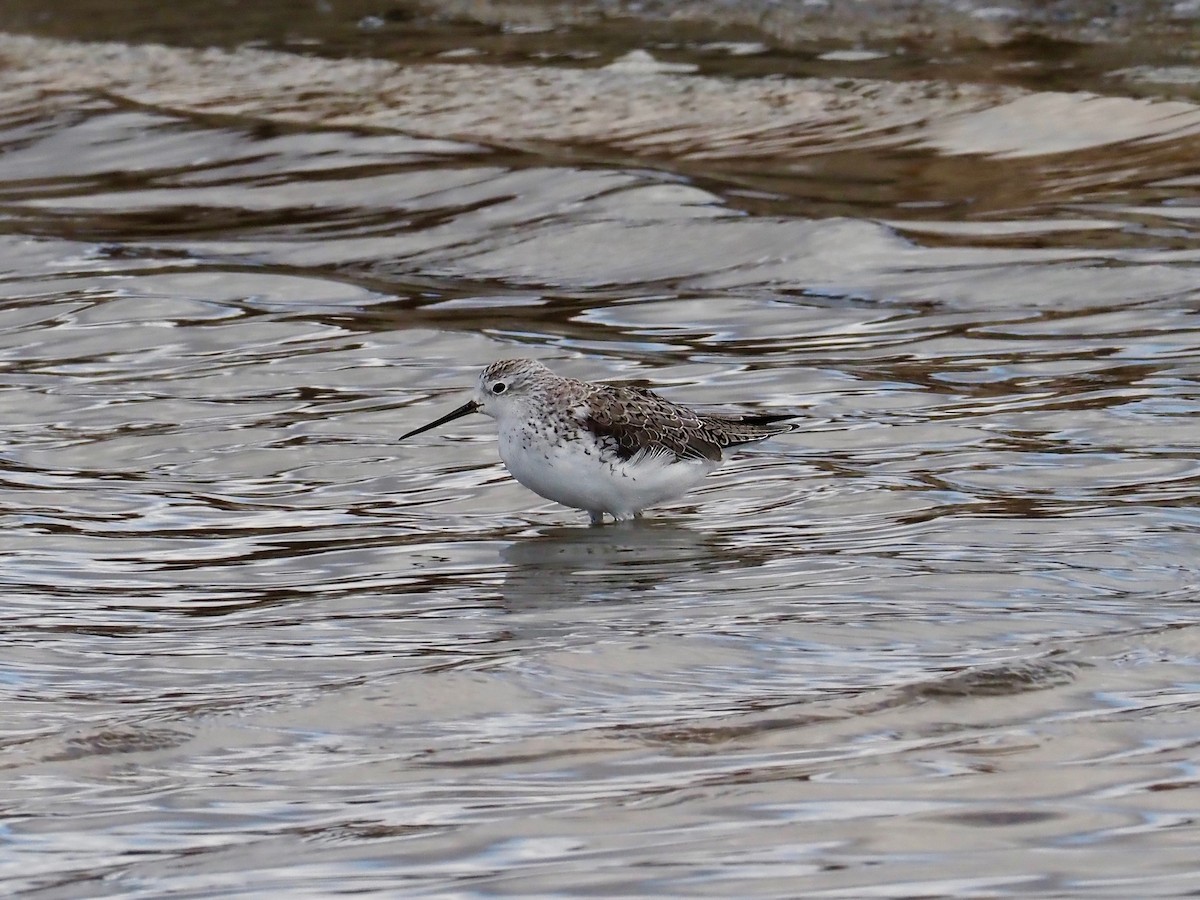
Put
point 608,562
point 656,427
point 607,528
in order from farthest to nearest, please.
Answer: point 607,528 → point 656,427 → point 608,562

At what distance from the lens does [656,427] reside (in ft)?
29.6

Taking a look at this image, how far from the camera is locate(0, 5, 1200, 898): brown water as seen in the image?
5301mm

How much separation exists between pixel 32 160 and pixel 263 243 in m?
4.05

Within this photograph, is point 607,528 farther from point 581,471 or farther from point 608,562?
point 608,562

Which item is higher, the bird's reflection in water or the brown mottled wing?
the brown mottled wing

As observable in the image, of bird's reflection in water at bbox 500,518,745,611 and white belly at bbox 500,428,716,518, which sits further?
white belly at bbox 500,428,716,518

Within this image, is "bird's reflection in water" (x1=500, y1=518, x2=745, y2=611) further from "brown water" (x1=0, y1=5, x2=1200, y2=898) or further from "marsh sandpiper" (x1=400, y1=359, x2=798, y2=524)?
"marsh sandpiper" (x1=400, y1=359, x2=798, y2=524)

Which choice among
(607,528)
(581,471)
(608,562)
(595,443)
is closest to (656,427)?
(595,443)

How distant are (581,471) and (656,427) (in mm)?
396

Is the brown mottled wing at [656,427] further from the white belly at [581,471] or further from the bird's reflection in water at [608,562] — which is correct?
the bird's reflection in water at [608,562]

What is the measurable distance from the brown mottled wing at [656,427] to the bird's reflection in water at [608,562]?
37cm

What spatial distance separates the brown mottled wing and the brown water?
0.31 meters

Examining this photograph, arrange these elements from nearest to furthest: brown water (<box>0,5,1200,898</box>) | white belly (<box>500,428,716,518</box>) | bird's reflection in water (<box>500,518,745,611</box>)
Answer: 1. brown water (<box>0,5,1200,898</box>)
2. bird's reflection in water (<box>500,518,745,611</box>)
3. white belly (<box>500,428,716,518</box>)

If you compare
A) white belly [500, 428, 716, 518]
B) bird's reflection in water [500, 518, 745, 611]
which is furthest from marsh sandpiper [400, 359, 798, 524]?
→ bird's reflection in water [500, 518, 745, 611]
